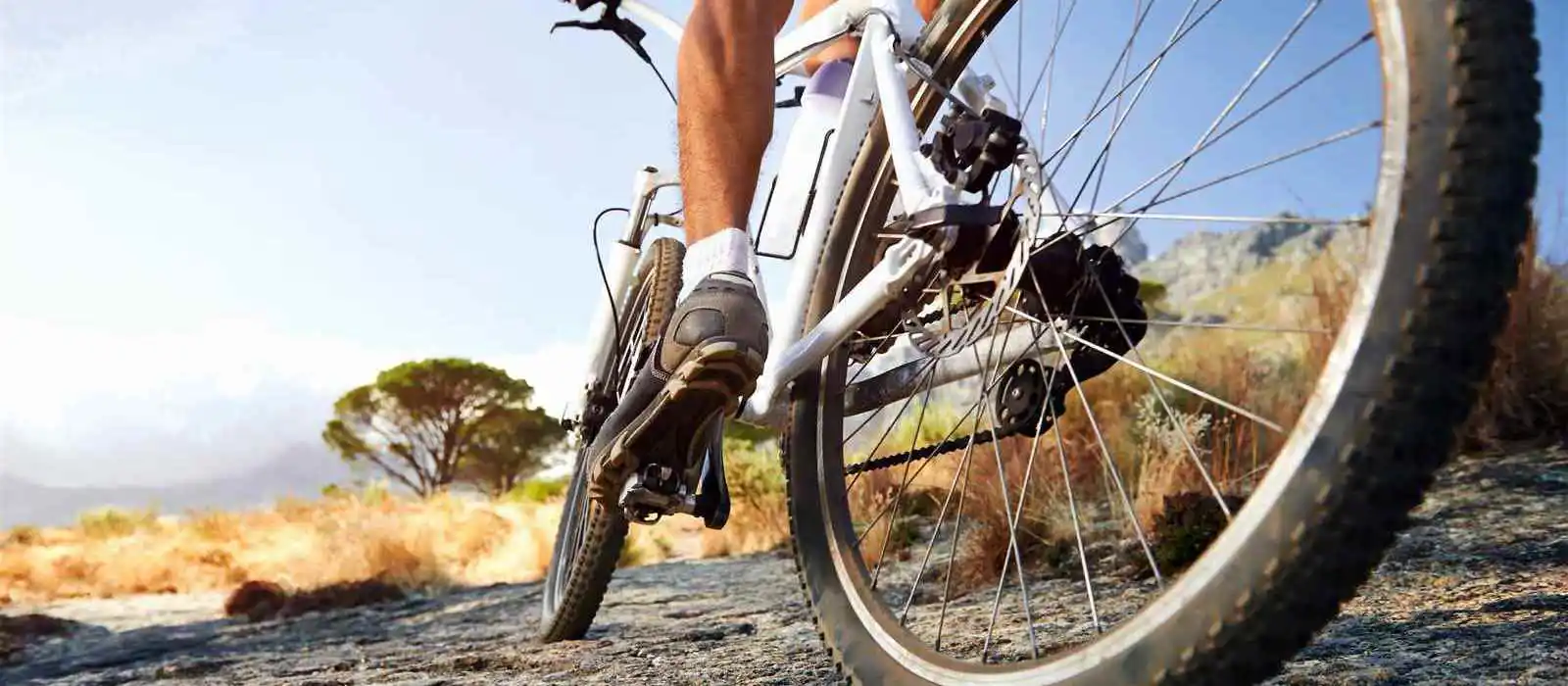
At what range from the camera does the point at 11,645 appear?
4875 millimetres

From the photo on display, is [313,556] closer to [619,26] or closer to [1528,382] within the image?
[619,26]

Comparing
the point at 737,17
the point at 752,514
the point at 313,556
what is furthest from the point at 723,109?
the point at 313,556

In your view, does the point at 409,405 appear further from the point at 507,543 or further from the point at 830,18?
the point at 830,18

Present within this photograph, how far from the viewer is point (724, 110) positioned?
1627 millimetres

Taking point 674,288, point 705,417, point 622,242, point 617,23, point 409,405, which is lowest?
point 705,417

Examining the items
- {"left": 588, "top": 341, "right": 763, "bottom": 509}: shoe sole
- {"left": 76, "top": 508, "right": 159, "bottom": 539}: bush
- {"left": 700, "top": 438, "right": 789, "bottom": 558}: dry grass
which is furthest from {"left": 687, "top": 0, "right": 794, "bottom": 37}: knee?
{"left": 76, "top": 508, "right": 159, "bottom": 539}: bush

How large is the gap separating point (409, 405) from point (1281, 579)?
25.0 meters

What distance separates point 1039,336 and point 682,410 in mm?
512

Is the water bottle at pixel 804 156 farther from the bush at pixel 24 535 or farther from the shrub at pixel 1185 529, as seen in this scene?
the bush at pixel 24 535

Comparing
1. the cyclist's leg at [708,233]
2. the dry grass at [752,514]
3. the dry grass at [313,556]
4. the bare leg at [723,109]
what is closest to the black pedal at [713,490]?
the cyclist's leg at [708,233]

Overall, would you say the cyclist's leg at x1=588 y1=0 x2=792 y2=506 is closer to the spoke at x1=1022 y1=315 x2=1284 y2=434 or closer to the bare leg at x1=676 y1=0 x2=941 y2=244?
the bare leg at x1=676 y1=0 x2=941 y2=244

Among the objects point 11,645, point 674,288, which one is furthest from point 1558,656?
point 11,645

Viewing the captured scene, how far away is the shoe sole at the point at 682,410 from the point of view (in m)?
1.47

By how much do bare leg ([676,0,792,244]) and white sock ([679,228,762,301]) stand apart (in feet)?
0.06
